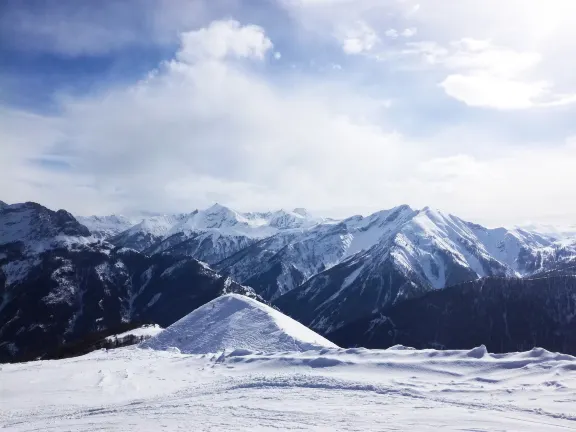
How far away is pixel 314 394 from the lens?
30.7m

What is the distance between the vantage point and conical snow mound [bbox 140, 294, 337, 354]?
55638 mm

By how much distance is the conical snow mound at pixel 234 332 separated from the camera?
183ft

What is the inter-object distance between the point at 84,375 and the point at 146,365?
5416mm

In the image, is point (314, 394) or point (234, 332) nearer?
point (314, 394)

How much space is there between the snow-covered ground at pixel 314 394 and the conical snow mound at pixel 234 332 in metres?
10.6

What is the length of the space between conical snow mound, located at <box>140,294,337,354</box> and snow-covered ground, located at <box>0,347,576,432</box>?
1063cm

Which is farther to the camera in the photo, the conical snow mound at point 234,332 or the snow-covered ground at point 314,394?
the conical snow mound at point 234,332

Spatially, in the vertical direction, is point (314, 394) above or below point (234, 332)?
below

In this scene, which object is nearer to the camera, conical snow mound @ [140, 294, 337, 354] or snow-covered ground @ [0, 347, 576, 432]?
snow-covered ground @ [0, 347, 576, 432]

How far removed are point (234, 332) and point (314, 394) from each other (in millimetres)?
30752

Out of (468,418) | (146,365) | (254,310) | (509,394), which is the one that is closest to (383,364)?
(509,394)

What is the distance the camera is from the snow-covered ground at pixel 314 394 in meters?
25.0

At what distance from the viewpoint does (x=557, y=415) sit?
23781mm

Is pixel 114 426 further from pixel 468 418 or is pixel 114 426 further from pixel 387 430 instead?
pixel 468 418
